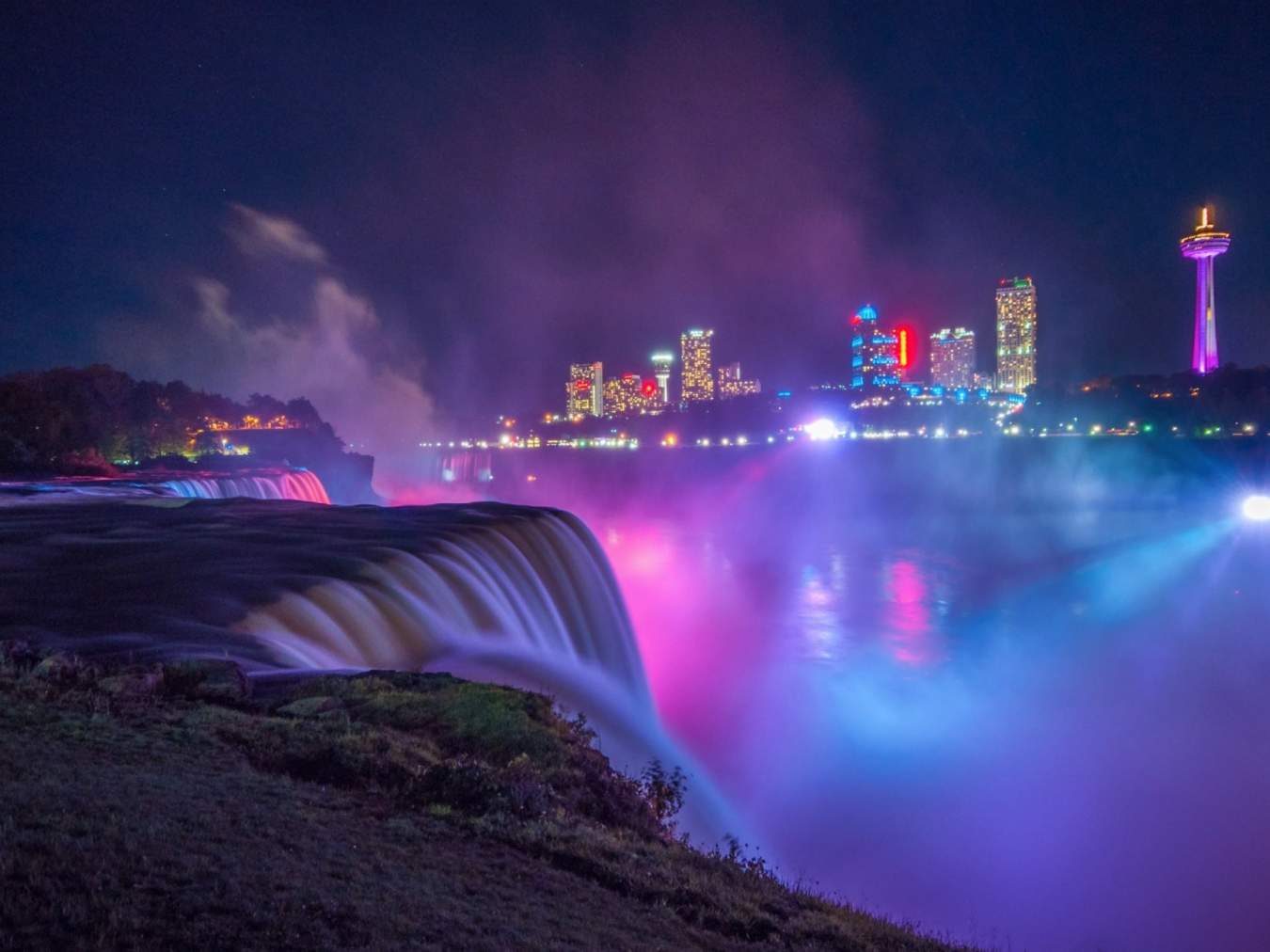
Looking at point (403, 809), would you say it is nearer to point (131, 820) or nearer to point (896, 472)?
point (131, 820)

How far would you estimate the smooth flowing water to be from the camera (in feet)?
38.9

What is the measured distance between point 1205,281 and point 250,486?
125 m

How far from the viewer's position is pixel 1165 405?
85688mm

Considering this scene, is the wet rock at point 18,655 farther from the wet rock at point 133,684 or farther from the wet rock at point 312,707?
the wet rock at point 312,707

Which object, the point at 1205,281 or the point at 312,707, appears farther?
the point at 1205,281

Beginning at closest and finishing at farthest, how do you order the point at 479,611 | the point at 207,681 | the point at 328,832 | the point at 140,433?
the point at 328,832 → the point at 207,681 → the point at 479,611 → the point at 140,433

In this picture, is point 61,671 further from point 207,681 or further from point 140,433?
point 140,433

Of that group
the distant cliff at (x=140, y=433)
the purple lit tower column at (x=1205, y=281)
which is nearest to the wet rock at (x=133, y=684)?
the distant cliff at (x=140, y=433)

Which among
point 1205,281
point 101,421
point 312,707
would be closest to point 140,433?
point 101,421

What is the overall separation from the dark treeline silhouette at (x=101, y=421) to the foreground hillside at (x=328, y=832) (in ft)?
116

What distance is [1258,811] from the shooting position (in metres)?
14.1

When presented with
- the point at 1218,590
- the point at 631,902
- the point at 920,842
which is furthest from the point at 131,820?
the point at 1218,590

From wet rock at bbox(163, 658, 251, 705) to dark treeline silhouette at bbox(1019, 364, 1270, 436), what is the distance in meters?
85.6

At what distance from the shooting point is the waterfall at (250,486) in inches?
1033
